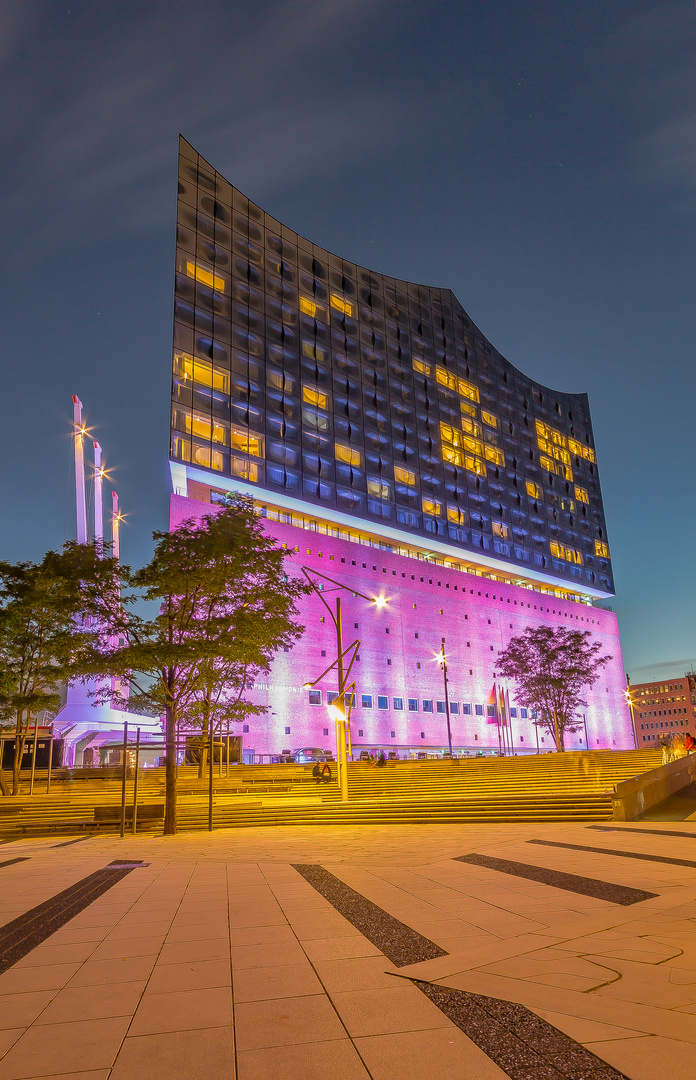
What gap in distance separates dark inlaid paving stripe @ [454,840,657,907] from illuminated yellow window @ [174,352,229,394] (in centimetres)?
5415

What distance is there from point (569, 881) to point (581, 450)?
111 metres

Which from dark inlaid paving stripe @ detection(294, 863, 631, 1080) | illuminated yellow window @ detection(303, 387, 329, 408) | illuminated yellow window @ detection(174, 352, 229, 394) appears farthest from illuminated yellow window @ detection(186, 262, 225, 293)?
dark inlaid paving stripe @ detection(294, 863, 631, 1080)

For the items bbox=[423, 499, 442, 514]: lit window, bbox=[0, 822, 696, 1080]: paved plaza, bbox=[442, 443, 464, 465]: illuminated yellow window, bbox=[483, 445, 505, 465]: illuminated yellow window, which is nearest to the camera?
bbox=[0, 822, 696, 1080]: paved plaza

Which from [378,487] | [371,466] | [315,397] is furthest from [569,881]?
[371,466]

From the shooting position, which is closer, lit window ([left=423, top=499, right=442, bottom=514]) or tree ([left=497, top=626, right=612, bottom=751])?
tree ([left=497, top=626, right=612, bottom=751])

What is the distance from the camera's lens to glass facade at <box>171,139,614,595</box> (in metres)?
63.2

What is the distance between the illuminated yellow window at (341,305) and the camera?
254ft

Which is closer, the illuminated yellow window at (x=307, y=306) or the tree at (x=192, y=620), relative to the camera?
the tree at (x=192, y=620)

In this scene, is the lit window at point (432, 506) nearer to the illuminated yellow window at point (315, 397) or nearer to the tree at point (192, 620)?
the illuminated yellow window at point (315, 397)

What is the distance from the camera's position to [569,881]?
32.3 ft

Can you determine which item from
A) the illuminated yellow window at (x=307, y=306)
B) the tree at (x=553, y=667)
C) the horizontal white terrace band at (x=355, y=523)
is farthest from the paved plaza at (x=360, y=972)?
the illuminated yellow window at (x=307, y=306)

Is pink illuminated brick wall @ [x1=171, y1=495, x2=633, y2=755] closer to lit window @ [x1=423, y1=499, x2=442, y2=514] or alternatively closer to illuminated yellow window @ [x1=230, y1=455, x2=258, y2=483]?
illuminated yellow window @ [x1=230, y1=455, x2=258, y2=483]

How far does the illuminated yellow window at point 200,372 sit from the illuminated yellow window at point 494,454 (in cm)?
4076

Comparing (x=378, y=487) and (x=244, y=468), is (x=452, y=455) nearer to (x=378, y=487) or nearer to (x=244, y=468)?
(x=378, y=487)
